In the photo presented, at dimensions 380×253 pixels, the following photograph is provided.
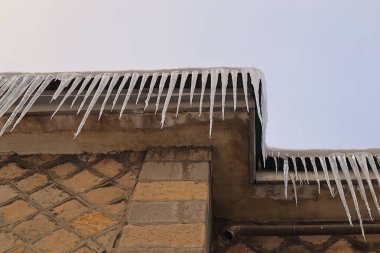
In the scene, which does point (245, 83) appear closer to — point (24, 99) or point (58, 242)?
point (24, 99)

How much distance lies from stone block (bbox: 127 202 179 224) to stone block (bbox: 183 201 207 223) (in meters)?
0.04

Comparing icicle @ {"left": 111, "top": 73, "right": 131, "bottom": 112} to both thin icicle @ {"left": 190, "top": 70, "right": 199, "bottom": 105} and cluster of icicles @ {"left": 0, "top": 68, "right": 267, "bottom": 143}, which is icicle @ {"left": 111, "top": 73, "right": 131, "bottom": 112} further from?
thin icicle @ {"left": 190, "top": 70, "right": 199, "bottom": 105}

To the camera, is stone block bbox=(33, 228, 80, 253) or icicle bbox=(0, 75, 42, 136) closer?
stone block bbox=(33, 228, 80, 253)

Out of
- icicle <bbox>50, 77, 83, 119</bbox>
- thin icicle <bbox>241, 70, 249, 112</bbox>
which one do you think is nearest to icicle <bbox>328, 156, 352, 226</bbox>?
thin icicle <bbox>241, 70, 249, 112</bbox>

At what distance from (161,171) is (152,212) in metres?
0.35

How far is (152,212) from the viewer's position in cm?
265

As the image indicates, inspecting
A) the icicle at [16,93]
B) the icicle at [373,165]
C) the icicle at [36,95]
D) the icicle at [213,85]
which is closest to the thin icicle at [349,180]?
the icicle at [373,165]

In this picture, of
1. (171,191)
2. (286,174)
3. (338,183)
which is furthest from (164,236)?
(338,183)

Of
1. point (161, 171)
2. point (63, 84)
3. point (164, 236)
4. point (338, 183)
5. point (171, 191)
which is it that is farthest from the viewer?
point (63, 84)

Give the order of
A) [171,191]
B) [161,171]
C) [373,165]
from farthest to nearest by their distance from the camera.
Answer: [373,165] → [161,171] → [171,191]

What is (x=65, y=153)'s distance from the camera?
324 centimetres

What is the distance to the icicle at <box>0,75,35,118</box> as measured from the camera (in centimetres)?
329

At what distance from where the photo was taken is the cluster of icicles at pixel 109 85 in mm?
3207

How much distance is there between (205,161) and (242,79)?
Answer: 0.46m
